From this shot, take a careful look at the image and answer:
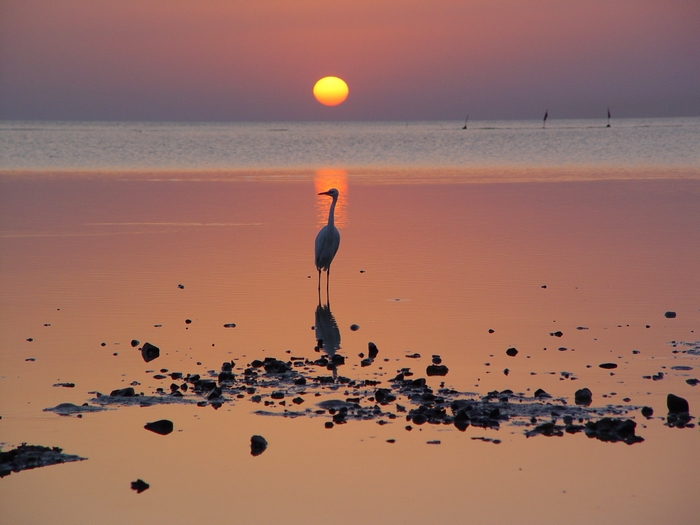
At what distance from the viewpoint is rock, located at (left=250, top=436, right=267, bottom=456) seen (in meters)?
7.77

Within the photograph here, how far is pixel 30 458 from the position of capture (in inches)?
293

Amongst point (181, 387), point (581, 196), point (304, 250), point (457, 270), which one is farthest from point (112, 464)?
point (581, 196)

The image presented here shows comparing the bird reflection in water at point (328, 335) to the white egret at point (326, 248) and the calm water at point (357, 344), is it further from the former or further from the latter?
the white egret at point (326, 248)

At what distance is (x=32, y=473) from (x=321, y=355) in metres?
3.92

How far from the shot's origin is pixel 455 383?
928 centimetres

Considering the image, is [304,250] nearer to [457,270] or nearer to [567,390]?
[457,270]

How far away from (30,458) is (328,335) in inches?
184

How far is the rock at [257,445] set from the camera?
777 centimetres

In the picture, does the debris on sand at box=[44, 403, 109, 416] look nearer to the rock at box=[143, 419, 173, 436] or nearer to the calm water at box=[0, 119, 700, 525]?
the calm water at box=[0, 119, 700, 525]

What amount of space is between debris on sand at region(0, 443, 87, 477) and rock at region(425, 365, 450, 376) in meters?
3.64

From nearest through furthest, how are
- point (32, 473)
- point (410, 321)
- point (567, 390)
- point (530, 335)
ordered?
point (32, 473), point (567, 390), point (530, 335), point (410, 321)

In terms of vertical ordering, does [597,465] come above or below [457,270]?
below

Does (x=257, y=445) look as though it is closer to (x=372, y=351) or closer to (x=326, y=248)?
(x=372, y=351)

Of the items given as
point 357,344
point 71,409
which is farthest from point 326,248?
point 71,409
